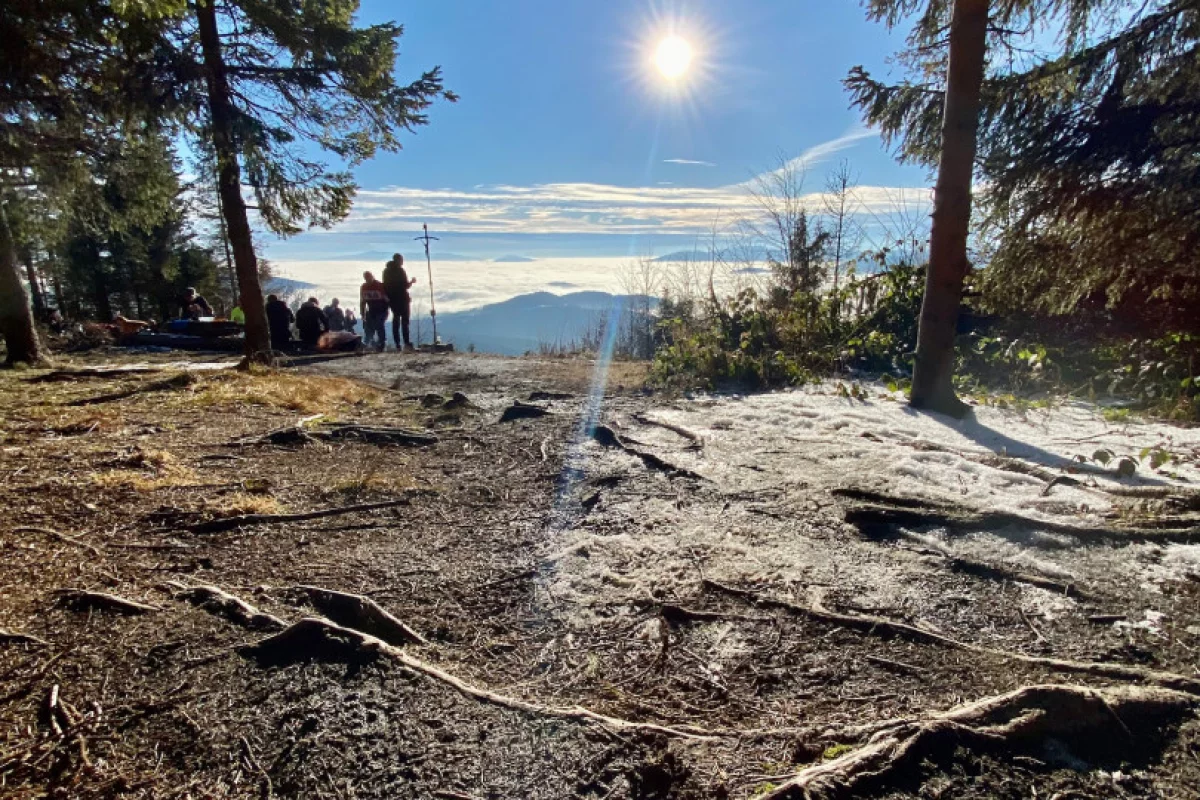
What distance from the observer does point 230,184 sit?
8898mm

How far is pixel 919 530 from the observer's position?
10.9ft

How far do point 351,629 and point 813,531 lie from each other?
2432mm

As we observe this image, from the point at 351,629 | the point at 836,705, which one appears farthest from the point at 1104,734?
the point at 351,629

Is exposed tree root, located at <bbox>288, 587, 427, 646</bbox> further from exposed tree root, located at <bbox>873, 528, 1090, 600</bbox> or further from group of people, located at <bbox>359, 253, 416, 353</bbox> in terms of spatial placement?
group of people, located at <bbox>359, 253, 416, 353</bbox>

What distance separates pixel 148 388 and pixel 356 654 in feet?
22.9

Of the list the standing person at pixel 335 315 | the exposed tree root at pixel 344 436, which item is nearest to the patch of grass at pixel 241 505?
the exposed tree root at pixel 344 436

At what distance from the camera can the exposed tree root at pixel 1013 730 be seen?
1.66m

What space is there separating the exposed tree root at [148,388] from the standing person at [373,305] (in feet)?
24.7

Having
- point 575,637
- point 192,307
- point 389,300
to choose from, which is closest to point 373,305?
point 389,300

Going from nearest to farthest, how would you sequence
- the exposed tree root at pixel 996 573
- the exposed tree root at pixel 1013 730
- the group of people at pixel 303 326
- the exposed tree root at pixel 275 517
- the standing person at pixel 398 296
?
the exposed tree root at pixel 1013 730, the exposed tree root at pixel 996 573, the exposed tree root at pixel 275 517, the group of people at pixel 303 326, the standing person at pixel 398 296

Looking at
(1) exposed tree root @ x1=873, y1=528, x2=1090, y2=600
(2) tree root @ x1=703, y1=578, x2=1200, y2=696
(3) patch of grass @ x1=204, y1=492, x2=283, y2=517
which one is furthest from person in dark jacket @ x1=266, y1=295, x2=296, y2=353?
(1) exposed tree root @ x1=873, y1=528, x2=1090, y2=600

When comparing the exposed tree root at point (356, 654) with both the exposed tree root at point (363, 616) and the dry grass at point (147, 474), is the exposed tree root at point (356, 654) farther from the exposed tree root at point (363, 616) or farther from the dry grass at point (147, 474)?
the dry grass at point (147, 474)

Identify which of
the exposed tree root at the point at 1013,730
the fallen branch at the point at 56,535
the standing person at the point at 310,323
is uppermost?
the standing person at the point at 310,323

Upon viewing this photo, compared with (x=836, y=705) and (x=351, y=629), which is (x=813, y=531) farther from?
(x=351, y=629)
